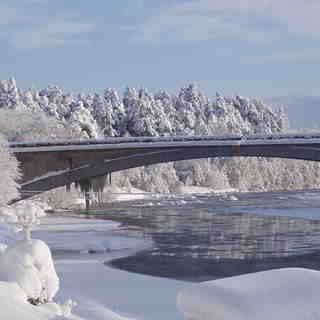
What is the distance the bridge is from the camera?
6594 centimetres

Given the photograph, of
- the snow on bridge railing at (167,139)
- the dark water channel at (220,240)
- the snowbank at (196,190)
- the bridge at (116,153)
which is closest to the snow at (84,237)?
the dark water channel at (220,240)

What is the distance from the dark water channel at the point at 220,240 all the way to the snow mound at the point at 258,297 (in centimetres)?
1718

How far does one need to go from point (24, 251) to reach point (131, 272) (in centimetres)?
1596

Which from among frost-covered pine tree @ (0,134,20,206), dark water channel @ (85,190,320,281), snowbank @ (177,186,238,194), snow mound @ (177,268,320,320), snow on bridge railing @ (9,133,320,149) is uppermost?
snow mound @ (177,268,320,320)

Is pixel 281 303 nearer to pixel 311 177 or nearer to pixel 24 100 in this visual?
pixel 311 177

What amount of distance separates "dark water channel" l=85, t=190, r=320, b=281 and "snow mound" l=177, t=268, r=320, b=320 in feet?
56.4

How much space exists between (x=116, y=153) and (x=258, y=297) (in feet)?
197

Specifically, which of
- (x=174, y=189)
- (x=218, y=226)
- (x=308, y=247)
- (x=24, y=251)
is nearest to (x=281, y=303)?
(x=24, y=251)

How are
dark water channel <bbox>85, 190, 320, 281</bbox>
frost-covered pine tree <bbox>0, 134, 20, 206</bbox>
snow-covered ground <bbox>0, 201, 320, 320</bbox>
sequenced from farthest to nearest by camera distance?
frost-covered pine tree <bbox>0, 134, 20, 206</bbox> < dark water channel <bbox>85, 190, 320, 281</bbox> < snow-covered ground <bbox>0, 201, 320, 320</bbox>

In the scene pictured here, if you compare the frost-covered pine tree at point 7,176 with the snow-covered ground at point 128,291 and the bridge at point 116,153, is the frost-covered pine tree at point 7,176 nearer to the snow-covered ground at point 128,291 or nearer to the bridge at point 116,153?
the bridge at point 116,153

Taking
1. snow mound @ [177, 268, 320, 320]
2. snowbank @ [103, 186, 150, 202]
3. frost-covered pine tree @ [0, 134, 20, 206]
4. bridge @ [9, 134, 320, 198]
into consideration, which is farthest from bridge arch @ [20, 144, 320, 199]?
snow mound @ [177, 268, 320, 320]

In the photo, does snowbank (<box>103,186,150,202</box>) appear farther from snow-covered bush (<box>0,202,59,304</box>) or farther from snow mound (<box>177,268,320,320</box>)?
snow mound (<box>177,268,320,320</box>)

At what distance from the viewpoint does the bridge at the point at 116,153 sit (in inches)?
2596

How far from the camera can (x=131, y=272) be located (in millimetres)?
27469
